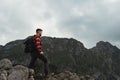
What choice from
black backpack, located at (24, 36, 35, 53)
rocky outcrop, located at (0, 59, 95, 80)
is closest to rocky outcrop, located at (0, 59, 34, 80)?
rocky outcrop, located at (0, 59, 95, 80)

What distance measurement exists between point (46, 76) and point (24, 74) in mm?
2000

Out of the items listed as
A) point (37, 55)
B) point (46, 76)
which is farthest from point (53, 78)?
point (37, 55)

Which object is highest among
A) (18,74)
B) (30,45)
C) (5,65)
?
(30,45)

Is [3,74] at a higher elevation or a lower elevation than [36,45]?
lower

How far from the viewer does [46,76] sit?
1079 inches

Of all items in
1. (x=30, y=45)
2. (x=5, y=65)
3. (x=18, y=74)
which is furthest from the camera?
(x=5, y=65)

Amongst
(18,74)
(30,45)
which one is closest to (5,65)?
(18,74)

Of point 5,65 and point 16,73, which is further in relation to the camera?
point 5,65

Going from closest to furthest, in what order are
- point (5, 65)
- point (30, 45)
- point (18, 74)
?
point (18, 74)
point (30, 45)
point (5, 65)

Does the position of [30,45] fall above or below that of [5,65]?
above

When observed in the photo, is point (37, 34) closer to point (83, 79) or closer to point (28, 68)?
point (28, 68)

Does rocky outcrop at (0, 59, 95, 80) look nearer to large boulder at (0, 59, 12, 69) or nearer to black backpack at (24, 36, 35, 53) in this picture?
large boulder at (0, 59, 12, 69)

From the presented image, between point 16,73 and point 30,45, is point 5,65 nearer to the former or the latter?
point 16,73

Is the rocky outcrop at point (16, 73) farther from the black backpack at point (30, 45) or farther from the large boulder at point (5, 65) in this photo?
the black backpack at point (30, 45)
